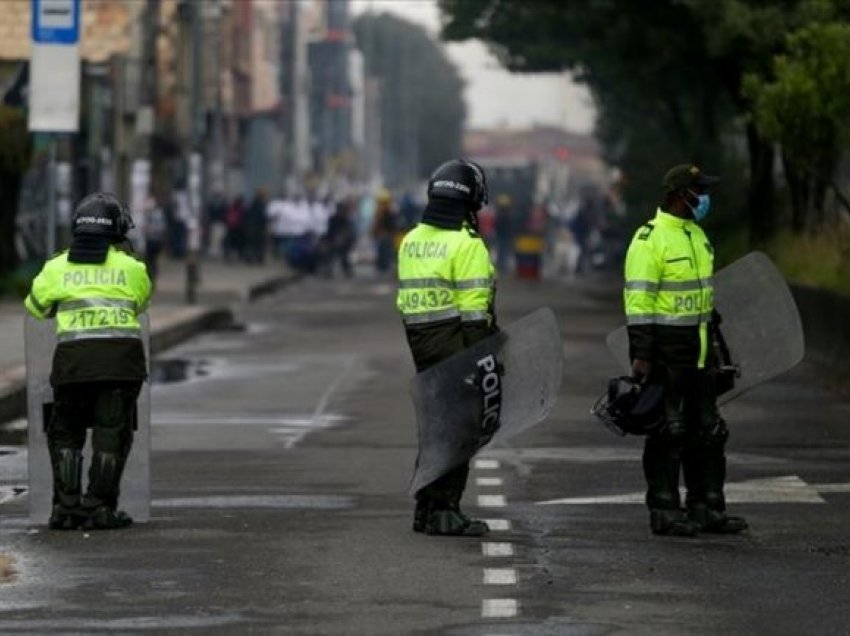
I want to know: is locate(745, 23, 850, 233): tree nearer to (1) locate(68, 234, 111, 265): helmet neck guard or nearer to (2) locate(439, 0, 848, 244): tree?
(2) locate(439, 0, 848, 244): tree

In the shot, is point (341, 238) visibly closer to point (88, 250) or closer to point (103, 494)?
point (88, 250)

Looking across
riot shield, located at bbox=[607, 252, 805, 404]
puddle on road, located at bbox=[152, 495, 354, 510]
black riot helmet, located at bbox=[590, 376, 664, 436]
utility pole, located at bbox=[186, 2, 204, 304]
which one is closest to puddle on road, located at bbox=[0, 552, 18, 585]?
puddle on road, located at bbox=[152, 495, 354, 510]

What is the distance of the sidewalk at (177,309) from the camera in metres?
23.2

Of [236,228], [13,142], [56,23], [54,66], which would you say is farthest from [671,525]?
[236,228]

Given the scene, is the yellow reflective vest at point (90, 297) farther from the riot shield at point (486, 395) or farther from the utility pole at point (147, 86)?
the utility pole at point (147, 86)

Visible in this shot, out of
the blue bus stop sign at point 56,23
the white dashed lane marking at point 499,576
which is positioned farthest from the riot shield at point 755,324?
the blue bus stop sign at point 56,23

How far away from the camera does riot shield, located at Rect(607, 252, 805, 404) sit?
1494 centimetres

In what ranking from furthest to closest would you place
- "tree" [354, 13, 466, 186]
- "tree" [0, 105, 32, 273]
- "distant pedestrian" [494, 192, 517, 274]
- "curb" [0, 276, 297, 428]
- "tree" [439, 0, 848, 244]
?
"tree" [354, 13, 466, 186], "distant pedestrian" [494, 192, 517, 274], "tree" [0, 105, 32, 273], "tree" [439, 0, 848, 244], "curb" [0, 276, 297, 428]

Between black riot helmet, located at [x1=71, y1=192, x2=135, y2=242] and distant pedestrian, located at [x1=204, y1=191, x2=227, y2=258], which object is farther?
distant pedestrian, located at [x1=204, y1=191, x2=227, y2=258]

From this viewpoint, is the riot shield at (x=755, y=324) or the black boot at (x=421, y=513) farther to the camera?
the riot shield at (x=755, y=324)

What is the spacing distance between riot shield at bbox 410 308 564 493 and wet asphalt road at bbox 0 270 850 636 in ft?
1.44

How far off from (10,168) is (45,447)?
2370cm

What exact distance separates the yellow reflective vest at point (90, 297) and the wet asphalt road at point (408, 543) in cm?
96

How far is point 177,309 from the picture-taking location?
37.8m
